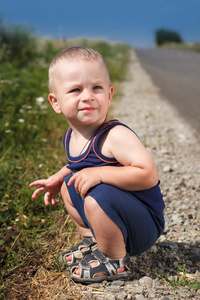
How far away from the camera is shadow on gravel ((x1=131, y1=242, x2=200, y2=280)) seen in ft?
6.00

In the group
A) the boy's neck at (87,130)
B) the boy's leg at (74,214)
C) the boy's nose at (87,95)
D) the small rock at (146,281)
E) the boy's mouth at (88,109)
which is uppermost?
the boy's nose at (87,95)

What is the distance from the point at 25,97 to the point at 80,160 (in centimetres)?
307

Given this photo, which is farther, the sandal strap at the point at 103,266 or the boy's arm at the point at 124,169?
the sandal strap at the point at 103,266

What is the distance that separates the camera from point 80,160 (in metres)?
1.72

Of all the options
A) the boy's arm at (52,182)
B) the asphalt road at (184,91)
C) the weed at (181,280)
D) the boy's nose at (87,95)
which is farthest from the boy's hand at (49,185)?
the asphalt road at (184,91)

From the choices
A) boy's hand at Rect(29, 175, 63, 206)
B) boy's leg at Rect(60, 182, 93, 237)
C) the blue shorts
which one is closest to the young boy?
the blue shorts

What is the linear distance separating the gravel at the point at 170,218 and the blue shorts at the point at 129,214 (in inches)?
7.2

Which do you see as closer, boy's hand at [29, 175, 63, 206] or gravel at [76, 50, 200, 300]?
gravel at [76, 50, 200, 300]

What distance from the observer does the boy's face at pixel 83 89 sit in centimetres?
161

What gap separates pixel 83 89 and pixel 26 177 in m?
1.56

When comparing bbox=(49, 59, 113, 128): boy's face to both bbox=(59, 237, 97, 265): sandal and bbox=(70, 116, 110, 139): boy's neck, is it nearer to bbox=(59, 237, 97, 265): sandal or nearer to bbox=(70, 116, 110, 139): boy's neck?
bbox=(70, 116, 110, 139): boy's neck

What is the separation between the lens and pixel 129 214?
1606 mm

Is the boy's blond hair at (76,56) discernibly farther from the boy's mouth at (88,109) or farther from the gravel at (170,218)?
the gravel at (170,218)

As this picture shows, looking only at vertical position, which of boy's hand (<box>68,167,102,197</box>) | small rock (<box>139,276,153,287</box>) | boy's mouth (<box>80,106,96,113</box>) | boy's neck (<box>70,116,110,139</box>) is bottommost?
small rock (<box>139,276,153,287</box>)
